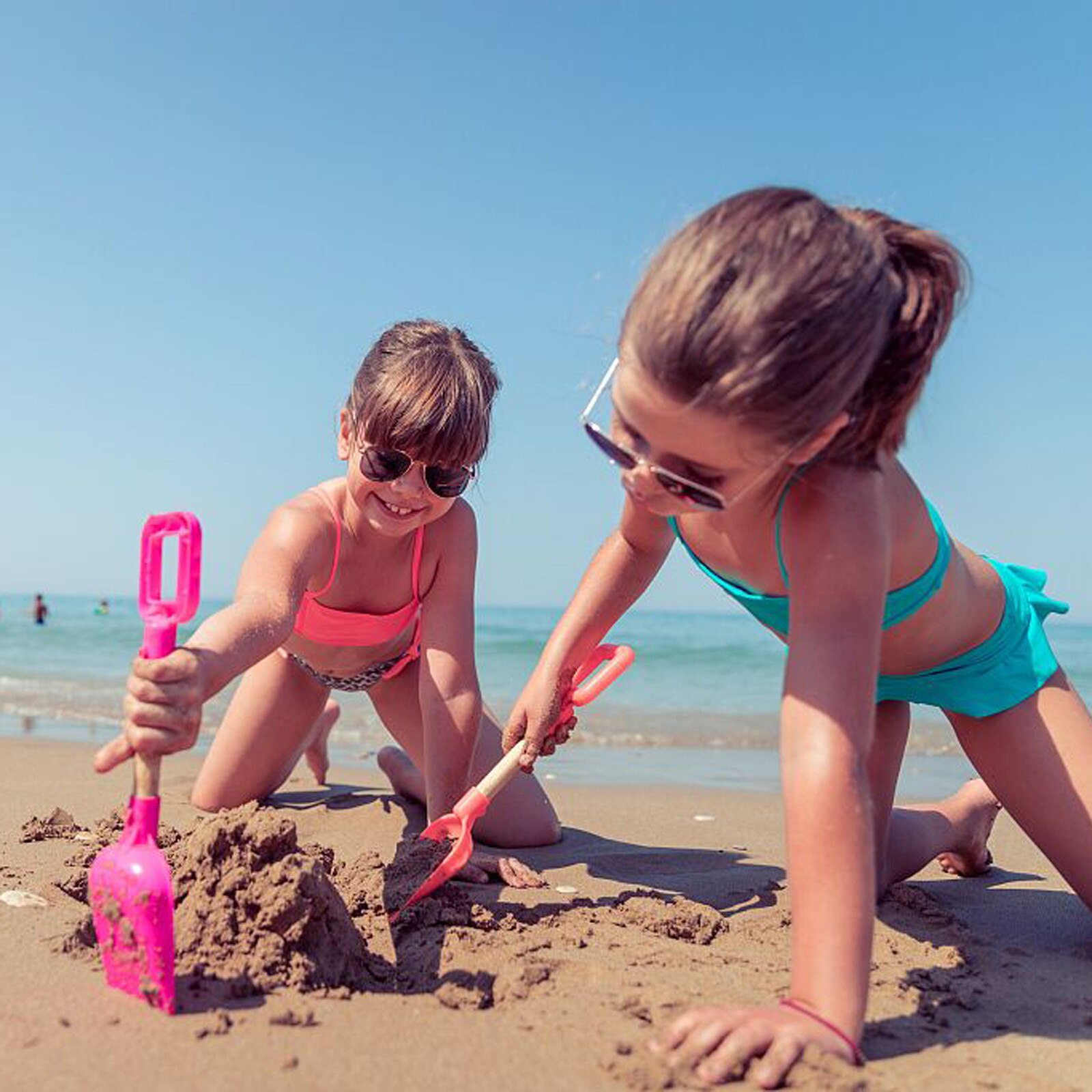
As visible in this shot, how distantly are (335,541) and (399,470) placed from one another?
416 millimetres

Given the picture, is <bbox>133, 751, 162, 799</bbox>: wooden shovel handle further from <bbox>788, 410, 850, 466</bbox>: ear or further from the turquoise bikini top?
the turquoise bikini top

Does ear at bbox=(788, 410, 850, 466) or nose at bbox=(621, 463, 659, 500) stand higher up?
ear at bbox=(788, 410, 850, 466)

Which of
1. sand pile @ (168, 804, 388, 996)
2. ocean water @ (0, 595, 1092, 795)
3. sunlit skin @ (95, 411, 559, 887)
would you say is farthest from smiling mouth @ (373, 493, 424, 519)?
ocean water @ (0, 595, 1092, 795)

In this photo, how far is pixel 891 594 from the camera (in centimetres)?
253

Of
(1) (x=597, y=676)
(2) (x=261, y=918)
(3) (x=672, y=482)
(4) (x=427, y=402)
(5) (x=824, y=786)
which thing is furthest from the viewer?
(4) (x=427, y=402)

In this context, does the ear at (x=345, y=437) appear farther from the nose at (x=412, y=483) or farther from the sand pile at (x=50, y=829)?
the sand pile at (x=50, y=829)

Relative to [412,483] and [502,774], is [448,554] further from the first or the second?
[502,774]

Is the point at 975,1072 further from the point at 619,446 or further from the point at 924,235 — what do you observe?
the point at 924,235

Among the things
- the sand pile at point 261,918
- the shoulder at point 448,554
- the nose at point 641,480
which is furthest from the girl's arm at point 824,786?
the shoulder at point 448,554

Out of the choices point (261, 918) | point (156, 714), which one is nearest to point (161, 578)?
point (156, 714)

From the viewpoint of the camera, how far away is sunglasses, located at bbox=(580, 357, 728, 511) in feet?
6.36

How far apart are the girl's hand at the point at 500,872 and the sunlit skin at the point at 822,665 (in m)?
0.50

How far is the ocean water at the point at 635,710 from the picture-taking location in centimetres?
623

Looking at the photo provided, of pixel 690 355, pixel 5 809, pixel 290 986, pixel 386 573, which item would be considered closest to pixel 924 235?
pixel 690 355
